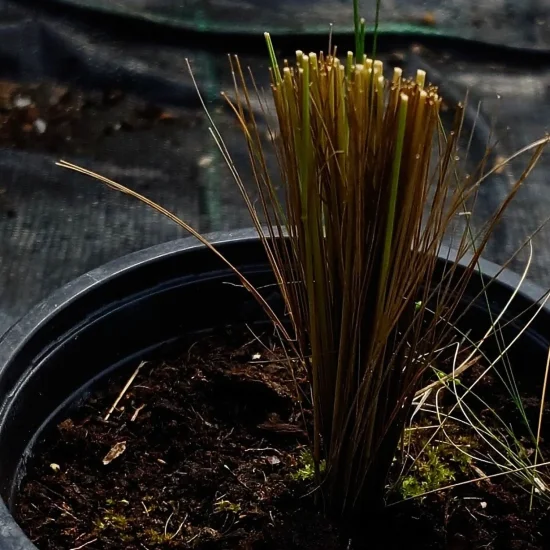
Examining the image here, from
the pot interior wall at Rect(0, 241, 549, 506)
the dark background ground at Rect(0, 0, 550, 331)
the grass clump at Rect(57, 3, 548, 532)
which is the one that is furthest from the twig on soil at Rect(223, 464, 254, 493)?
the dark background ground at Rect(0, 0, 550, 331)

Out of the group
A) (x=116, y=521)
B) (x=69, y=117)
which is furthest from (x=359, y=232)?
(x=69, y=117)

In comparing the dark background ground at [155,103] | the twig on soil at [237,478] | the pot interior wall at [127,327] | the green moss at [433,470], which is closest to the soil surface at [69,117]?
the dark background ground at [155,103]

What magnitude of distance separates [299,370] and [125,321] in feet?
0.98

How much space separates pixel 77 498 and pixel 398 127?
2.32ft

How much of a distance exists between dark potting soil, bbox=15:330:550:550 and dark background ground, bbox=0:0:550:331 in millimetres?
639

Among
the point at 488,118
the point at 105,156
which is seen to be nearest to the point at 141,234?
the point at 105,156

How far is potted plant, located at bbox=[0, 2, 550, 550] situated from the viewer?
2.39ft

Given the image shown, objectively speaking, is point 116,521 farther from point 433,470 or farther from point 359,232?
point 359,232

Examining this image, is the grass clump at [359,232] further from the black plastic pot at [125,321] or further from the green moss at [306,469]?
the black plastic pot at [125,321]

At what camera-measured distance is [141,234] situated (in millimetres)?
1862

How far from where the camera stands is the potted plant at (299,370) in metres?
0.73

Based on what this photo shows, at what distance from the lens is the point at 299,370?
4.20 ft

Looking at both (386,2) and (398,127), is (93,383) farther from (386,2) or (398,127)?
(386,2)

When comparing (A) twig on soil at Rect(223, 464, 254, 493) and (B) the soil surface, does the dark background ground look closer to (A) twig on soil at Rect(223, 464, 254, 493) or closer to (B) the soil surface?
(B) the soil surface
